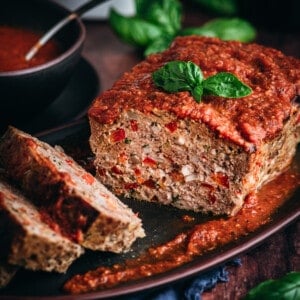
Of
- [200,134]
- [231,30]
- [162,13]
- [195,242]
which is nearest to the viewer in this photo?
[195,242]

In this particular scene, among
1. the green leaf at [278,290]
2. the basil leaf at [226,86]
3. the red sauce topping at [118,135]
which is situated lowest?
the green leaf at [278,290]

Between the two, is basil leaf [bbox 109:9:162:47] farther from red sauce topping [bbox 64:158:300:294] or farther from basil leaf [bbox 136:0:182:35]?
red sauce topping [bbox 64:158:300:294]

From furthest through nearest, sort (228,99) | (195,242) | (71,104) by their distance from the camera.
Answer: (71,104)
(228,99)
(195,242)

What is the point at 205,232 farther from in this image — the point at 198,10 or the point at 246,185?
the point at 198,10

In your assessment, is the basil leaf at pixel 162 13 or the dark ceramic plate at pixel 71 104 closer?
the dark ceramic plate at pixel 71 104

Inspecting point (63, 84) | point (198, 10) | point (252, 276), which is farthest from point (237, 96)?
point (198, 10)

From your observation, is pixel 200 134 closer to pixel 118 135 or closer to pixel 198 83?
pixel 198 83

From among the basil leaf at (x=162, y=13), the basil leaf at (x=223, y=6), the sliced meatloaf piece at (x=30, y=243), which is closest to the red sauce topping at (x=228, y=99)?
the sliced meatloaf piece at (x=30, y=243)

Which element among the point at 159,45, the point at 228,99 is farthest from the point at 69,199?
the point at 159,45

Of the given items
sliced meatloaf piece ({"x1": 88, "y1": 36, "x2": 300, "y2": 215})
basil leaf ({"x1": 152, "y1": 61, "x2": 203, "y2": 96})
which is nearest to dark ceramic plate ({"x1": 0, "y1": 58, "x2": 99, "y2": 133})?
sliced meatloaf piece ({"x1": 88, "y1": 36, "x2": 300, "y2": 215})

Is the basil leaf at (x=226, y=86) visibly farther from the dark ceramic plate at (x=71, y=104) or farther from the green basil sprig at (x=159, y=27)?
the green basil sprig at (x=159, y=27)
